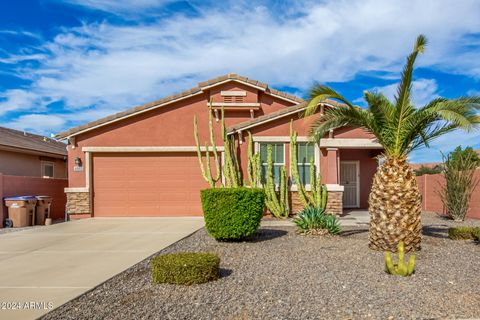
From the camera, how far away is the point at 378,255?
7719 mm

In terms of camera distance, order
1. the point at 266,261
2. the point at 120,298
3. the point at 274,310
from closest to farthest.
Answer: the point at 274,310 < the point at 120,298 < the point at 266,261

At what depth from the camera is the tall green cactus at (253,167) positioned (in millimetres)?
14109

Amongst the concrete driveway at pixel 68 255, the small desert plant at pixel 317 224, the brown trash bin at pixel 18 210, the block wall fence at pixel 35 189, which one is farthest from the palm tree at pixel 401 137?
the block wall fence at pixel 35 189

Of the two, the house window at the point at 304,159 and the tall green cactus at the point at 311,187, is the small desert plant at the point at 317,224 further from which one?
the house window at the point at 304,159

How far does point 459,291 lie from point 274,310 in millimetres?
2695

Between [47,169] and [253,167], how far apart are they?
37.4 feet

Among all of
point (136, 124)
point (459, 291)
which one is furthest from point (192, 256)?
point (136, 124)

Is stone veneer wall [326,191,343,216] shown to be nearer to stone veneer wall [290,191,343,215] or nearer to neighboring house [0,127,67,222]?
stone veneer wall [290,191,343,215]

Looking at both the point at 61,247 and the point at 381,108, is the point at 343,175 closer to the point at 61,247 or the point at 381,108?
the point at 381,108

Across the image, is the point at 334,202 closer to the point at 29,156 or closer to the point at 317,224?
the point at 317,224

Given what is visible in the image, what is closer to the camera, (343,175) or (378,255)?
(378,255)

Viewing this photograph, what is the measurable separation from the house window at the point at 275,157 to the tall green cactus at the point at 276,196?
0.95 ft

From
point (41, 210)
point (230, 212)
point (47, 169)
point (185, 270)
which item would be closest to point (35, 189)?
point (41, 210)

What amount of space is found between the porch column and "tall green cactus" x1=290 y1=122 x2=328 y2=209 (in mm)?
232
